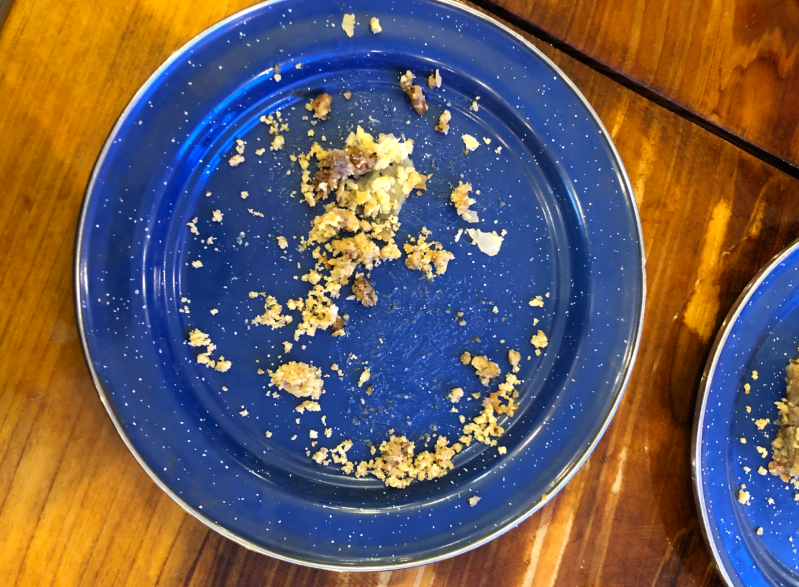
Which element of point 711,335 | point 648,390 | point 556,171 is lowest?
point 648,390

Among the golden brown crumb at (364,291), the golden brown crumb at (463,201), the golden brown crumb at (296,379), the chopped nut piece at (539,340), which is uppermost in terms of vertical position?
the golden brown crumb at (463,201)

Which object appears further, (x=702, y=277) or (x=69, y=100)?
(x=702, y=277)

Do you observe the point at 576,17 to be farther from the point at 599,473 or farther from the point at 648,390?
the point at 599,473

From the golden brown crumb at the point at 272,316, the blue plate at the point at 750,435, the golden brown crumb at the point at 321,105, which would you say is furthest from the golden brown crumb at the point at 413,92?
the blue plate at the point at 750,435

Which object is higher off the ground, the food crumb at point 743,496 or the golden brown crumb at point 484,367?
the golden brown crumb at point 484,367

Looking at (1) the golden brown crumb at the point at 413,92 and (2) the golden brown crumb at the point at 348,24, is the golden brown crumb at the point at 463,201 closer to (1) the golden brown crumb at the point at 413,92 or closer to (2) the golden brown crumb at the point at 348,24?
(1) the golden brown crumb at the point at 413,92

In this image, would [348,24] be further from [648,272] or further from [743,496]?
[743,496]

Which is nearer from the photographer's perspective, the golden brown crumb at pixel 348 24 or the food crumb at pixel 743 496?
the golden brown crumb at pixel 348 24

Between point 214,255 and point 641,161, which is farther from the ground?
point 641,161

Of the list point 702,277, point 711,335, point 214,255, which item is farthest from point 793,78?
point 214,255
